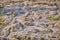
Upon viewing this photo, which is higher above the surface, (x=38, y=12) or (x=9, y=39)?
(x=38, y=12)

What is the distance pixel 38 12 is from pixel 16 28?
47cm

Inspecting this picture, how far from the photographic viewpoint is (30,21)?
1680 millimetres

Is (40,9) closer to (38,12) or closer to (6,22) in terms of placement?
(38,12)

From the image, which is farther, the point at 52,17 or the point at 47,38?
the point at 52,17

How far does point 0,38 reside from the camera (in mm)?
1445

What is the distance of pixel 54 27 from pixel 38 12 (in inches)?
16.4

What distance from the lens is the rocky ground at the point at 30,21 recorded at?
4.74 feet

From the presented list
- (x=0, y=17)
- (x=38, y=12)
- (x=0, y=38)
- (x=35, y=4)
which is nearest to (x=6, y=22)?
(x=0, y=17)

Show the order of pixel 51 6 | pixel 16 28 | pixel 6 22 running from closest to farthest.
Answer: pixel 16 28 < pixel 6 22 < pixel 51 6

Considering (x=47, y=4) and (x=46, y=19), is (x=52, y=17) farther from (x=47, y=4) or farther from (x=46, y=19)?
(x=47, y=4)

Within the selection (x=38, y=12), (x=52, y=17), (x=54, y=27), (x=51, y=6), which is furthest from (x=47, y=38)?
(x=51, y=6)

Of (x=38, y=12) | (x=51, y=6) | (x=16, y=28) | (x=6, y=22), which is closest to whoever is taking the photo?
(x=16, y=28)

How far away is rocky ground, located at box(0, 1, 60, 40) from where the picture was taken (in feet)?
4.74

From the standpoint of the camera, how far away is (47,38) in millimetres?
1395
